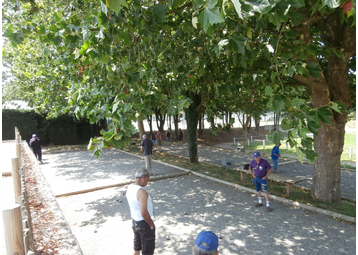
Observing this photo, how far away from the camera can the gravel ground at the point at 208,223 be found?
4605 mm

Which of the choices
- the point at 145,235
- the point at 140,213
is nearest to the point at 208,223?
the point at 145,235

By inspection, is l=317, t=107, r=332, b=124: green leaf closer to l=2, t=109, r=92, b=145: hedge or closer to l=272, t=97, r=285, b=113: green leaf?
l=272, t=97, r=285, b=113: green leaf

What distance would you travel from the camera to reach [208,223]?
5.61m

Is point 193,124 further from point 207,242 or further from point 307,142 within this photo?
point 207,242

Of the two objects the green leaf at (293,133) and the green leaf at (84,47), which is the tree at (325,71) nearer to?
the green leaf at (293,133)

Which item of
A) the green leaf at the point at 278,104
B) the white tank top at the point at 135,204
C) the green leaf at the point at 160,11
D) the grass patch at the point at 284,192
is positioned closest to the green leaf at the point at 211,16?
the green leaf at the point at 278,104

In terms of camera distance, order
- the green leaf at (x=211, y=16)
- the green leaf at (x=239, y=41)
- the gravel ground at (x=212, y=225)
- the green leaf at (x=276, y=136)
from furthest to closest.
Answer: the gravel ground at (x=212, y=225) < the green leaf at (x=239, y=41) < the green leaf at (x=276, y=136) < the green leaf at (x=211, y=16)

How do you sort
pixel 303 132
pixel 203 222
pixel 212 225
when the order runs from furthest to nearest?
pixel 203 222
pixel 212 225
pixel 303 132

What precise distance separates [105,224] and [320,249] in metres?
4.53

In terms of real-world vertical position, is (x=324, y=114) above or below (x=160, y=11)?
below

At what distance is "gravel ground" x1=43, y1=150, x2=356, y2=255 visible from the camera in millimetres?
4605

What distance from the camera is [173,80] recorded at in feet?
24.9

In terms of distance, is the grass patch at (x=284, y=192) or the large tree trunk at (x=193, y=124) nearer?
the grass patch at (x=284, y=192)

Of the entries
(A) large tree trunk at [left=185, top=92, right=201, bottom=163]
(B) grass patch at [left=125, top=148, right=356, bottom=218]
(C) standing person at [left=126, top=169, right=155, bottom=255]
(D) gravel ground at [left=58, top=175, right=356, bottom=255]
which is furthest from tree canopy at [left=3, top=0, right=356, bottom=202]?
(A) large tree trunk at [left=185, top=92, right=201, bottom=163]
